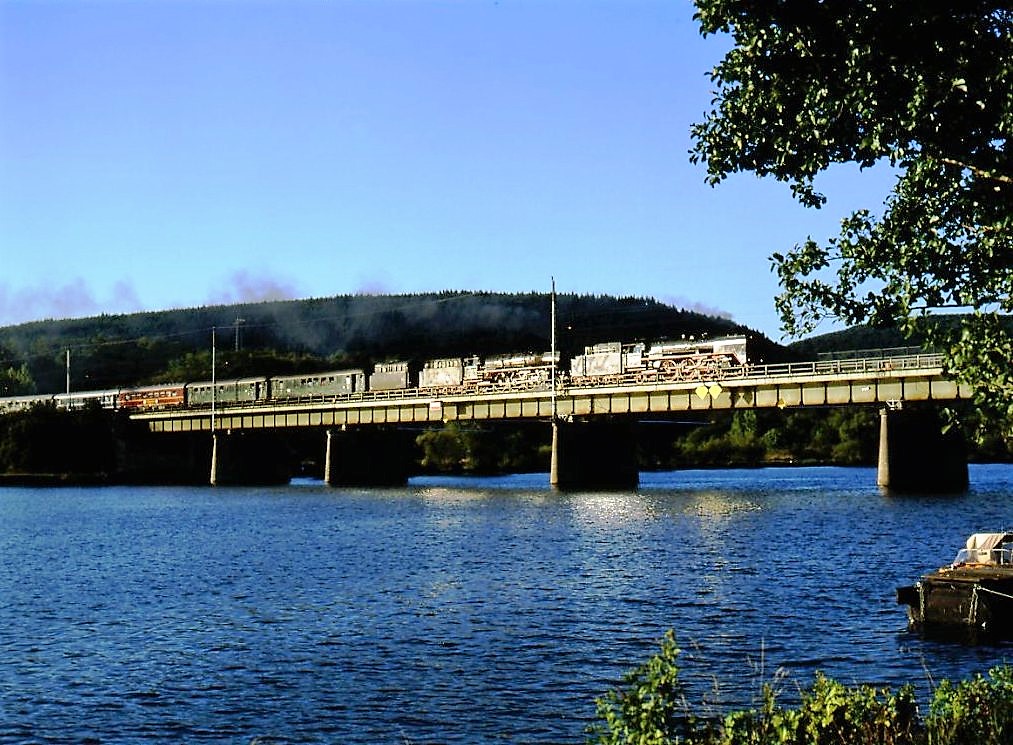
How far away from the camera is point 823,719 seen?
58.0 ft

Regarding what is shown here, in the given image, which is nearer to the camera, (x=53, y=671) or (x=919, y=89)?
(x=919, y=89)

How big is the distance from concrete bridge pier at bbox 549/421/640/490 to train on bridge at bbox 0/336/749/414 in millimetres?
5876

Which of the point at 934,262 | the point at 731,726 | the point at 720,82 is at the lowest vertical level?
the point at 731,726

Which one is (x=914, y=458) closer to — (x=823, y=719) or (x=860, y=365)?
(x=860, y=365)

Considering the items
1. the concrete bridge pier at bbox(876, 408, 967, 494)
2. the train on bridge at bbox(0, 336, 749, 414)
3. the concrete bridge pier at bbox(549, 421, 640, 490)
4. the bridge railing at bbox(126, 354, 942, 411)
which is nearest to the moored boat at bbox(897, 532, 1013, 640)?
the bridge railing at bbox(126, 354, 942, 411)

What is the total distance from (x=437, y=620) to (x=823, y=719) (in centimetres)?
2507

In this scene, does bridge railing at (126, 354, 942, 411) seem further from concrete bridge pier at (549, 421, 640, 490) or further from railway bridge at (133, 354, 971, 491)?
concrete bridge pier at (549, 421, 640, 490)

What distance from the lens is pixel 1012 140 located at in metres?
21.7

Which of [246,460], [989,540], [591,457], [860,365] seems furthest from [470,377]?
[989,540]

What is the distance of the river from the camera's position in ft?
96.2

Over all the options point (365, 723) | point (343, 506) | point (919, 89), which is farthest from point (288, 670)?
point (343, 506)

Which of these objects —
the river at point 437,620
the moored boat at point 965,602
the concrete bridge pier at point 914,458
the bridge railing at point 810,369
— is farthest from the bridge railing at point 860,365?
the moored boat at point 965,602

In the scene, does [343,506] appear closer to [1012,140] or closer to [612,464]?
[612,464]

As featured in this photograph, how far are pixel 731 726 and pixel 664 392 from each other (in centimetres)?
9902
